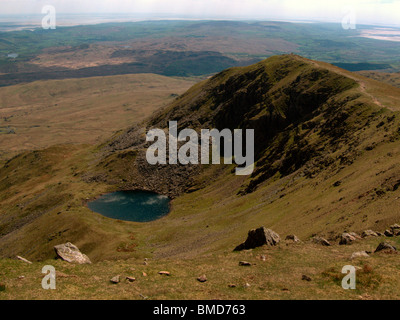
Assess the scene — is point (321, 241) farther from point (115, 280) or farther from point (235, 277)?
point (115, 280)

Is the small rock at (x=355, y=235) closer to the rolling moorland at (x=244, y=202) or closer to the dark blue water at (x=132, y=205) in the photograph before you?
the rolling moorland at (x=244, y=202)

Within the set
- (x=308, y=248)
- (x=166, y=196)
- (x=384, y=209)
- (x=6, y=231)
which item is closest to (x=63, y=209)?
(x=6, y=231)

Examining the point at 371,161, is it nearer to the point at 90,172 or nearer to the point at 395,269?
the point at 395,269

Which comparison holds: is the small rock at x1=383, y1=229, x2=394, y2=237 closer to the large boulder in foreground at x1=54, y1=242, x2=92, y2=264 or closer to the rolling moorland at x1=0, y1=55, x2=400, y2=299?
the rolling moorland at x1=0, y1=55, x2=400, y2=299

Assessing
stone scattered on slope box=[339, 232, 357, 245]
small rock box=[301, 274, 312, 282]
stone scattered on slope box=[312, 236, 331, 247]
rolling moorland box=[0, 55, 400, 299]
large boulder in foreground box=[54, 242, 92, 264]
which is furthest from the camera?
stone scattered on slope box=[312, 236, 331, 247]

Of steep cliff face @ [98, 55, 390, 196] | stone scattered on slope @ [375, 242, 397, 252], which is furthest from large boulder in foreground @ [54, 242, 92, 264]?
steep cliff face @ [98, 55, 390, 196]

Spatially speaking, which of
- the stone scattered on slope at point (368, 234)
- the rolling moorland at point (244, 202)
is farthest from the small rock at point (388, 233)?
the rolling moorland at point (244, 202)
